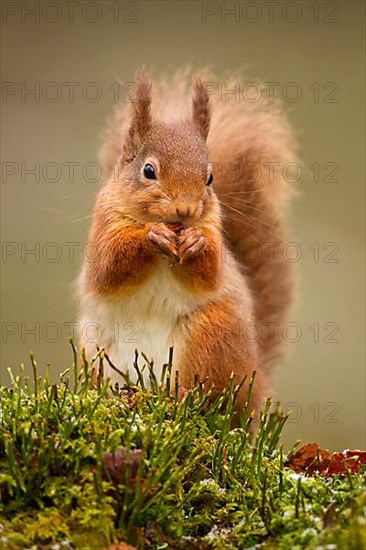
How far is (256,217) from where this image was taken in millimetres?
2166

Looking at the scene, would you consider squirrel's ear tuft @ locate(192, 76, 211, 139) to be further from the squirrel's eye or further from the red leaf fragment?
the red leaf fragment

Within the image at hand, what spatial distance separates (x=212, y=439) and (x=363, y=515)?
1.03ft

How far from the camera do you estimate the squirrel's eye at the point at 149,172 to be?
1690 mm

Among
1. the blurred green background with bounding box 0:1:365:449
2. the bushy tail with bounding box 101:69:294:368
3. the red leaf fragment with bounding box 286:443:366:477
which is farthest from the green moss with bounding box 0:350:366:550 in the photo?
the blurred green background with bounding box 0:1:365:449

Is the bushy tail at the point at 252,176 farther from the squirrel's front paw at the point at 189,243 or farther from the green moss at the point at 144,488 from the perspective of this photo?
the green moss at the point at 144,488

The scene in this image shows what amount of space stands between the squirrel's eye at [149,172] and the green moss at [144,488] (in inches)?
28.4

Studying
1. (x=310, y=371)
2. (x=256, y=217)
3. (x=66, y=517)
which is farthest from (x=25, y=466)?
(x=310, y=371)

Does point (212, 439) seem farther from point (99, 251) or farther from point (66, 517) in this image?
point (99, 251)

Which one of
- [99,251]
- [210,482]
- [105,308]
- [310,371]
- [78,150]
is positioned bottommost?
Result: [310,371]

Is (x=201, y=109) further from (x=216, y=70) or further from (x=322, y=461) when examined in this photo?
(x=216, y=70)

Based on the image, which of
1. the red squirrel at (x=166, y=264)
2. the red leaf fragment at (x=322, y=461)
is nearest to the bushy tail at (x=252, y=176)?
the red squirrel at (x=166, y=264)

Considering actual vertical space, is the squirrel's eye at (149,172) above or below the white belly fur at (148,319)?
above

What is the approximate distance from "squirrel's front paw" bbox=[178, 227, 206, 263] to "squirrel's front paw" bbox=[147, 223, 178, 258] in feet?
0.04

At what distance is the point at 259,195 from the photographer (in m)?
2.17
